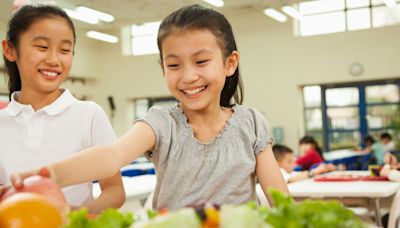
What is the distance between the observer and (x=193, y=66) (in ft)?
4.59

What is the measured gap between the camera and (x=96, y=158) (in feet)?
3.70

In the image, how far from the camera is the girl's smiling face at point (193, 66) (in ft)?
4.58

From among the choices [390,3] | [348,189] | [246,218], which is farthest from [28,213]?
[390,3]

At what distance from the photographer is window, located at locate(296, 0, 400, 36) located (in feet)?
45.2

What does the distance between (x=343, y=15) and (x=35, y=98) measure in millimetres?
13490

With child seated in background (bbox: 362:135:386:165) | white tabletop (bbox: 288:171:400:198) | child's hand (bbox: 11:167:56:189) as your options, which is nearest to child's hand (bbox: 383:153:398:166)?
white tabletop (bbox: 288:171:400:198)

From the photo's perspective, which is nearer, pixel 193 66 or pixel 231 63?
pixel 193 66

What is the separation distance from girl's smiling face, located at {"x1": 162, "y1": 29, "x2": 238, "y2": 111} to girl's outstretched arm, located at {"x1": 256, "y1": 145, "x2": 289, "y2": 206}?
Answer: 0.24 m

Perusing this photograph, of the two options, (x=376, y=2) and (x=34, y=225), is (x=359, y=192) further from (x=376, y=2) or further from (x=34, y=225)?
(x=376, y=2)

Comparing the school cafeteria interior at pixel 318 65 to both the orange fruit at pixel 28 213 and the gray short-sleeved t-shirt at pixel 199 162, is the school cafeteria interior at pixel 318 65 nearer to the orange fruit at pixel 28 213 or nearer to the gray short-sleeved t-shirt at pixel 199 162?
the gray short-sleeved t-shirt at pixel 199 162

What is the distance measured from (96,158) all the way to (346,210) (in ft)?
2.00

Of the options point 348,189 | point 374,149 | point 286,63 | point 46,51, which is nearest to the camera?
point 46,51

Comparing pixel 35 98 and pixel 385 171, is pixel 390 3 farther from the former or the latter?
pixel 35 98

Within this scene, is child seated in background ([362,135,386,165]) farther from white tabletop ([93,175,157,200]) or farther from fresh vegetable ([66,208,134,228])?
fresh vegetable ([66,208,134,228])
